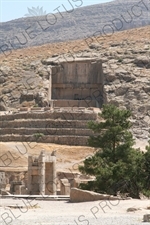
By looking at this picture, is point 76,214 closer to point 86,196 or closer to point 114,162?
point 86,196

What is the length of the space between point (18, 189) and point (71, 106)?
41778 millimetres

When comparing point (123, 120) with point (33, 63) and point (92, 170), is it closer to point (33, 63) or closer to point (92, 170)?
point (92, 170)

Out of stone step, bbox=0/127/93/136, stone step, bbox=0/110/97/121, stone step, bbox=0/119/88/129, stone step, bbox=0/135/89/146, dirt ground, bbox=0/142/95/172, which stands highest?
stone step, bbox=0/110/97/121

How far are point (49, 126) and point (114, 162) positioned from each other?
34.6m

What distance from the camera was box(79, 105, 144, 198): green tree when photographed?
37156 millimetres

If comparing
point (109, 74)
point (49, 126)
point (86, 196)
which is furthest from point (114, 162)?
point (109, 74)

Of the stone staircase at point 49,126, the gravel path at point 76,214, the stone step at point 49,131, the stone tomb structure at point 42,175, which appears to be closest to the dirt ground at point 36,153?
the stone staircase at point 49,126

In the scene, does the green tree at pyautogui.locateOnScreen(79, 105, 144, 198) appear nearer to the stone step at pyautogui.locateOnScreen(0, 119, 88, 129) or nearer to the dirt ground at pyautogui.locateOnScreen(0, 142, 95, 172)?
the dirt ground at pyautogui.locateOnScreen(0, 142, 95, 172)

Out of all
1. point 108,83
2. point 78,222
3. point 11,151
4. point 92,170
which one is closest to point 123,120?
point 92,170

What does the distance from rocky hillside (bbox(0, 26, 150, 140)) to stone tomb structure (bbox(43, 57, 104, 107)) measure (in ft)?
3.55

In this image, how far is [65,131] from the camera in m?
72.2

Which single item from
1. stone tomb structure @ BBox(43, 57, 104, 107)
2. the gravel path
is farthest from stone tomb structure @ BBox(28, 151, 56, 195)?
stone tomb structure @ BBox(43, 57, 104, 107)

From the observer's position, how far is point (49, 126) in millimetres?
73875

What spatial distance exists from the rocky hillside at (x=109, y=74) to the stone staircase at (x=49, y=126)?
5415 millimetres
